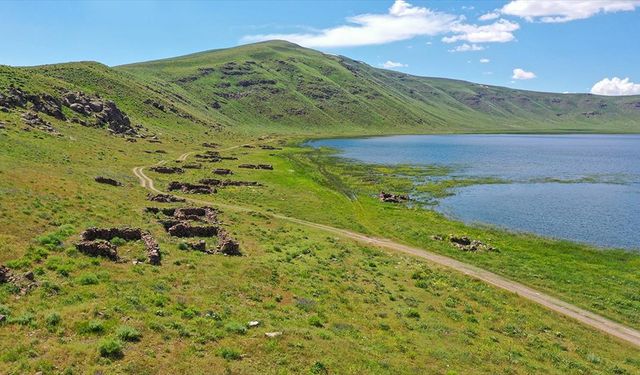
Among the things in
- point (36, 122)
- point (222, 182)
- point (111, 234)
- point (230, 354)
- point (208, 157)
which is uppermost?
point (36, 122)

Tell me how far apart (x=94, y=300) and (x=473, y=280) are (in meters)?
37.0

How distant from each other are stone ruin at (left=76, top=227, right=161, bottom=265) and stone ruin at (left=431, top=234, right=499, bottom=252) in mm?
Answer: 41088

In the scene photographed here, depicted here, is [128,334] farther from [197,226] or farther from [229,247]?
[197,226]

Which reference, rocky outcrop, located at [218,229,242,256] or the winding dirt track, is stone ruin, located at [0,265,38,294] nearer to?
rocky outcrop, located at [218,229,242,256]

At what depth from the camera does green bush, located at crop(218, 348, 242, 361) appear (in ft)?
72.7

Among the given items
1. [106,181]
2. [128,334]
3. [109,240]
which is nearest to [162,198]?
[106,181]

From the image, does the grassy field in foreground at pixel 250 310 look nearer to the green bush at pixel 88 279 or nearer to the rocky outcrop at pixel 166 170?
the green bush at pixel 88 279

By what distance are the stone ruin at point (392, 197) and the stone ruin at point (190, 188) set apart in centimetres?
3599

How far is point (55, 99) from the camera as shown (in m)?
134

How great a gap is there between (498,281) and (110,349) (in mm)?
41912

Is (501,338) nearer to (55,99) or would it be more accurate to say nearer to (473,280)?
(473,280)

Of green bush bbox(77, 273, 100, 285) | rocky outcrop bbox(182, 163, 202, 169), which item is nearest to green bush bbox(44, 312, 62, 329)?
green bush bbox(77, 273, 100, 285)

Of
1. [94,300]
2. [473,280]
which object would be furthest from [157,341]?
[473,280]

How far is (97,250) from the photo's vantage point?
34.7m
